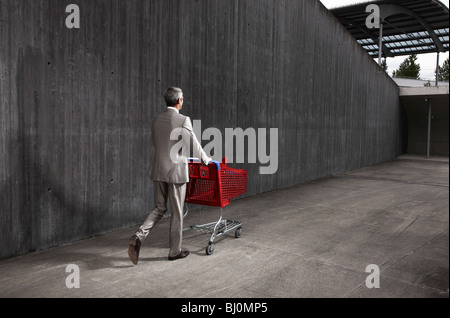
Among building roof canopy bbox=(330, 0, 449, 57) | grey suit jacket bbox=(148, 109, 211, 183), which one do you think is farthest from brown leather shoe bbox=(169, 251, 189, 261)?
building roof canopy bbox=(330, 0, 449, 57)

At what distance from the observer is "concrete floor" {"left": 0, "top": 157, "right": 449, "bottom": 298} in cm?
340

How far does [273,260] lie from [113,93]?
9.74 ft

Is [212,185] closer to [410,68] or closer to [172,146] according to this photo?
[172,146]

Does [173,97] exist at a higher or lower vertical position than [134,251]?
higher

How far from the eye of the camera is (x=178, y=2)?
20.0 feet

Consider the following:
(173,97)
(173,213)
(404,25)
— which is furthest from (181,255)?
(404,25)

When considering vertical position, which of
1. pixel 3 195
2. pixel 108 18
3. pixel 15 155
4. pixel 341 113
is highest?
pixel 108 18

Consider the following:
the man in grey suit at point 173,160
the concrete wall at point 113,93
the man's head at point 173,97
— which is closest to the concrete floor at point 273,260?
the man in grey suit at point 173,160

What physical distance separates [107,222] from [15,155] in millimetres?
1532

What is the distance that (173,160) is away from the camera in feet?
13.4

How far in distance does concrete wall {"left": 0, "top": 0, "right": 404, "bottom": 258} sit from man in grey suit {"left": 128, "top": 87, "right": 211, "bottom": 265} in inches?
47.3

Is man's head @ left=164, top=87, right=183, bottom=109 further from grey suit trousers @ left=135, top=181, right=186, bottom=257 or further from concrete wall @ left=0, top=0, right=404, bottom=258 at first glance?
concrete wall @ left=0, top=0, right=404, bottom=258

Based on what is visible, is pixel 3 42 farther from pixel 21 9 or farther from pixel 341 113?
pixel 341 113
